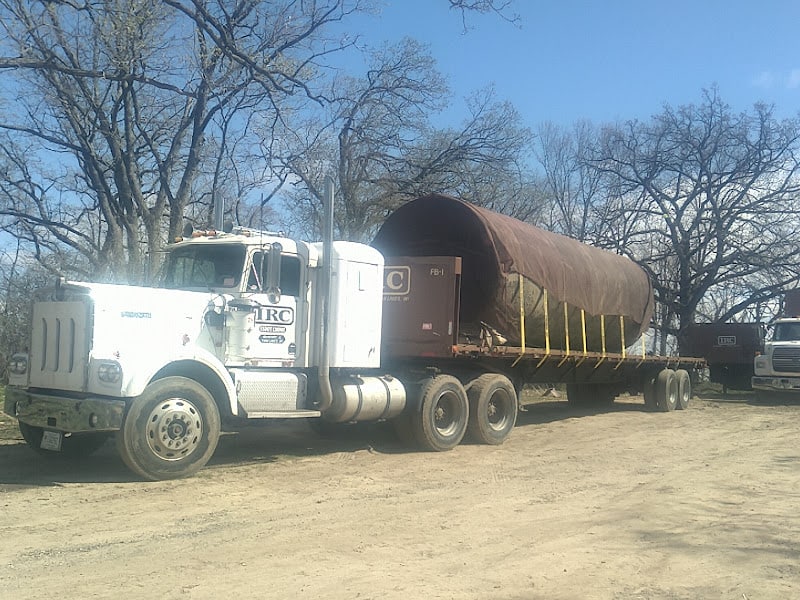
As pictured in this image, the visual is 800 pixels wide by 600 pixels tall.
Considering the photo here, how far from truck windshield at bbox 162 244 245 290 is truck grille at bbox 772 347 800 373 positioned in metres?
18.8

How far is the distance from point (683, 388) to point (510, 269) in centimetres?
939

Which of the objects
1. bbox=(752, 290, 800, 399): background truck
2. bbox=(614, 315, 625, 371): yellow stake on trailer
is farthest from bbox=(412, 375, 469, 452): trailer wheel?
bbox=(752, 290, 800, 399): background truck

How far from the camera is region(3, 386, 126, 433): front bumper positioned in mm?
8164

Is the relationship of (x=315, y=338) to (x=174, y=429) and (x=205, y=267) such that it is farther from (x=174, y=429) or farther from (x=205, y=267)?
(x=174, y=429)

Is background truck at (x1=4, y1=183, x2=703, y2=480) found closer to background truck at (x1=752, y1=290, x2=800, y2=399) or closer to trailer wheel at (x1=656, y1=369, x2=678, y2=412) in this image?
trailer wheel at (x1=656, y1=369, x2=678, y2=412)

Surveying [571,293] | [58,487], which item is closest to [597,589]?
[58,487]

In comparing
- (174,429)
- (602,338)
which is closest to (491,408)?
(602,338)

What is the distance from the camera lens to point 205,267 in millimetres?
10031

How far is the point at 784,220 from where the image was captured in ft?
95.9

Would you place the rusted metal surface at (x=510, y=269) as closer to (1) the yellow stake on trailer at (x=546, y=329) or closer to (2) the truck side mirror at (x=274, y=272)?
(1) the yellow stake on trailer at (x=546, y=329)

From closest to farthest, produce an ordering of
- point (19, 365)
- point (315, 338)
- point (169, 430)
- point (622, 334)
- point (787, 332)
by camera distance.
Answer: point (169, 430) → point (19, 365) → point (315, 338) → point (622, 334) → point (787, 332)

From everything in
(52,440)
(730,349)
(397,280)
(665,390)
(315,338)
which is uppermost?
(397,280)

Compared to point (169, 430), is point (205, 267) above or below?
above

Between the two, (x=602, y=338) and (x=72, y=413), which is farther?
(x=602, y=338)
